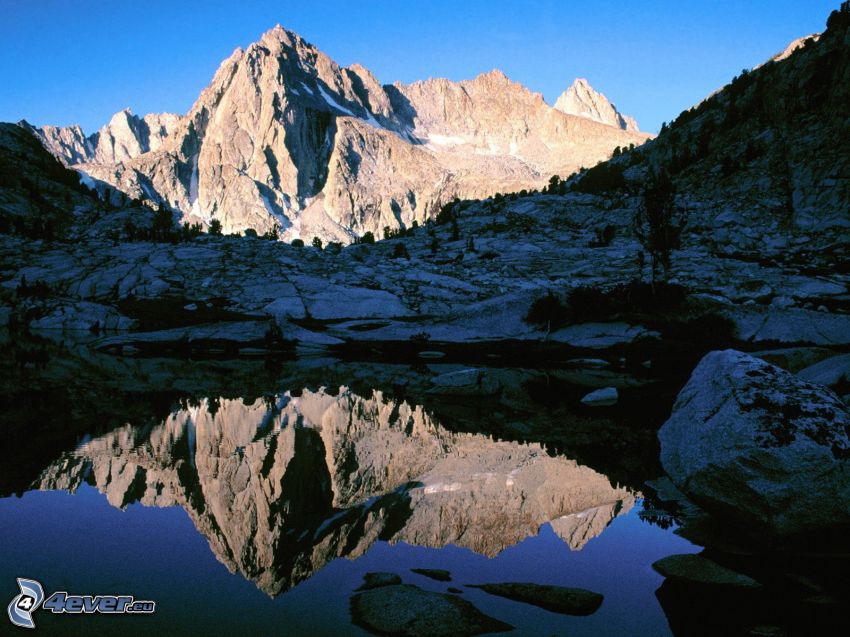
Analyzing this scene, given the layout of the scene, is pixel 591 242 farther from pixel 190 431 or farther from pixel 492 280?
pixel 190 431

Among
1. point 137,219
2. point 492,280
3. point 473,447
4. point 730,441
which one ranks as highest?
point 137,219

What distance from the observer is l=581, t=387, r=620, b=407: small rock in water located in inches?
816

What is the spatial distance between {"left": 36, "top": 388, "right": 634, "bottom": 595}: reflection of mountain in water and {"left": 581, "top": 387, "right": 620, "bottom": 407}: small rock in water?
659 centimetres

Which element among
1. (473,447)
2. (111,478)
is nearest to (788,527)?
(473,447)

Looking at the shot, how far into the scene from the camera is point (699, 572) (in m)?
7.73

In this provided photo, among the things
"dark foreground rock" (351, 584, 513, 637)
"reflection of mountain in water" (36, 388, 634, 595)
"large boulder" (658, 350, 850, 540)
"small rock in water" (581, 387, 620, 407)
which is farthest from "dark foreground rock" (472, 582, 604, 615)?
"small rock in water" (581, 387, 620, 407)

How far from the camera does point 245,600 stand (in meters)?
6.96

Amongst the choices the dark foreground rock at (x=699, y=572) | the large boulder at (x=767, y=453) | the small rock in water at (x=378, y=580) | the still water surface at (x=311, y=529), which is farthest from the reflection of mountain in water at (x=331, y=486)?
the large boulder at (x=767, y=453)

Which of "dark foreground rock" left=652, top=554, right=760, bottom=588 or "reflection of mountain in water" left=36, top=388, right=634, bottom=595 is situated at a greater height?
"reflection of mountain in water" left=36, top=388, right=634, bottom=595

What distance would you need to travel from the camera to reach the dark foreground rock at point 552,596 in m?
6.83

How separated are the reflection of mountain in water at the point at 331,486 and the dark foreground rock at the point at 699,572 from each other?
1.40 meters

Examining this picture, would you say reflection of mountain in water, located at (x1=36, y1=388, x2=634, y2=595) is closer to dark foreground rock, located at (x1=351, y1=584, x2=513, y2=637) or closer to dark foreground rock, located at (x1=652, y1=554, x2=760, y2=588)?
dark foreground rock, located at (x1=351, y1=584, x2=513, y2=637)

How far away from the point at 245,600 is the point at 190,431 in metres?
10.3

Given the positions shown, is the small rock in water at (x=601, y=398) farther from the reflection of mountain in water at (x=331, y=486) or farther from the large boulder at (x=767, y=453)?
the large boulder at (x=767, y=453)
